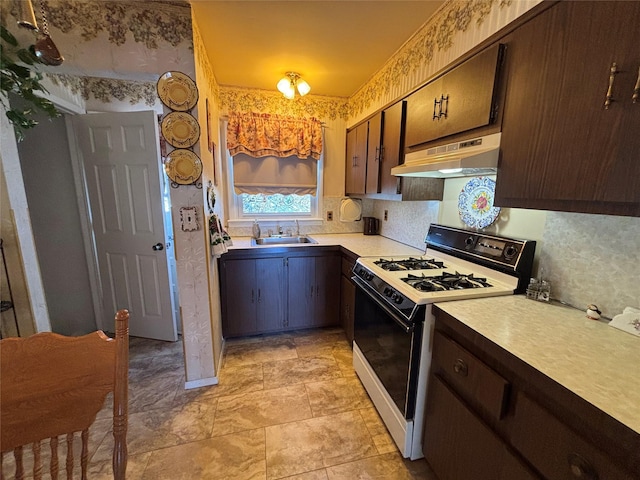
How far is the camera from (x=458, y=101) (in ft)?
4.63

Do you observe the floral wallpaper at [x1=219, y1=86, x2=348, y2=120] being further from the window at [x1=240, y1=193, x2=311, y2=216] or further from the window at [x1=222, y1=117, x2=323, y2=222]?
the window at [x1=240, y1=193, x2=311, y2=216]

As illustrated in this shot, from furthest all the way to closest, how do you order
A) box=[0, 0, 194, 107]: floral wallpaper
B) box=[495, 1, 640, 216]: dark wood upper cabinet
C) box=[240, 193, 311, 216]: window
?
box=[240, 193, 311, 216]: window
box=[0, 0, 194, 107]: floral wallpaper
box=[495, 1, 640, 216]: dark wood upper cabinet

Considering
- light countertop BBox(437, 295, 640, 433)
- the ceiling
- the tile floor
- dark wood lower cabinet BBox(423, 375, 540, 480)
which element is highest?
the ceiling

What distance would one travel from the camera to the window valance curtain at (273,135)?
2.68 m

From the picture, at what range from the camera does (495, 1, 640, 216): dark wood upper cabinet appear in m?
0.80

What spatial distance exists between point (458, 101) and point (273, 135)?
183cm

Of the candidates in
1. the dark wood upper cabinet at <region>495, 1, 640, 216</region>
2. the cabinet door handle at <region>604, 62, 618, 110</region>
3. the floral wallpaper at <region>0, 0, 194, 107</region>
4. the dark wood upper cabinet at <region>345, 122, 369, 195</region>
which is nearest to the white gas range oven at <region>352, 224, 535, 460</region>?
the dark wood upper cabinet at <region>495, 1, 640, 216</region>

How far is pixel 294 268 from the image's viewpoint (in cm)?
252

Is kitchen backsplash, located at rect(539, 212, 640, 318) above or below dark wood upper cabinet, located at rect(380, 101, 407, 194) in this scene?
below

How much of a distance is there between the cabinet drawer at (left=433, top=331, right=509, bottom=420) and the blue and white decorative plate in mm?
830

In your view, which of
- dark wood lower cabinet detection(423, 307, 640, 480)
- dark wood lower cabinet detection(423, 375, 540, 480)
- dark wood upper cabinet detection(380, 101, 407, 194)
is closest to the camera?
dark wood lower cabinet detection(423, 307, 640, 480)

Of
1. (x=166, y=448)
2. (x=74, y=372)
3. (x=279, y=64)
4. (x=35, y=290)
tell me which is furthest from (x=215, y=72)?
(x=166, y=448)

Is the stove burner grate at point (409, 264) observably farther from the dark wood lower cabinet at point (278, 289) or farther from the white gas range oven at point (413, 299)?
the dark wood lower cabinet at point (278, 289)

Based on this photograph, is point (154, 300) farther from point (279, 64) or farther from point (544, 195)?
point (544, 195)
